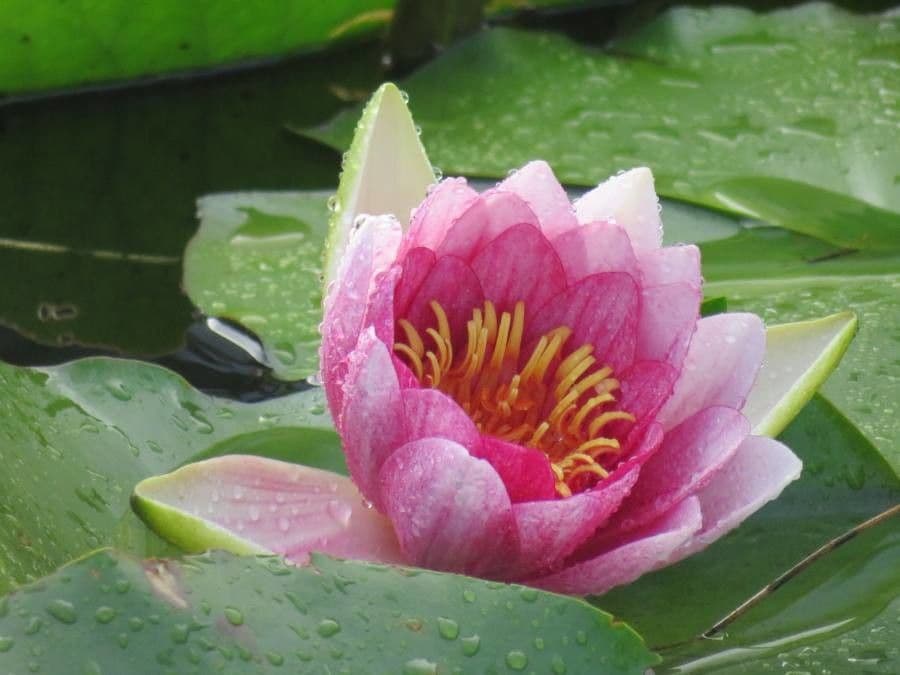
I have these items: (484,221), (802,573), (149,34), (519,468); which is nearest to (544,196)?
(484,221)

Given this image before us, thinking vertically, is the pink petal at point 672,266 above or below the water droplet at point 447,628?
above

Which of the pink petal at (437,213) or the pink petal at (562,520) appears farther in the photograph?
the pink petal at (437,213)

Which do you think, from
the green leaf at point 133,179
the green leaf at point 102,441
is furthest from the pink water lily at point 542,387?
the green leaf at point 133,179

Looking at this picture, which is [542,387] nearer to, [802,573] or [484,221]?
[484,221]

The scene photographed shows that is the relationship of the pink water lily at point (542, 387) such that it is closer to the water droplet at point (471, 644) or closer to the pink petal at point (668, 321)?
the pink petal at point (668, 321)

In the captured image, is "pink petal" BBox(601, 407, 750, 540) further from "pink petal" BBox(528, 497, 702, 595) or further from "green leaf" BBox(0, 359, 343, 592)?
"green leaf" BBox(0, 359, 343, 592)

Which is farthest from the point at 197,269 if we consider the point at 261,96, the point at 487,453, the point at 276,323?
the point at 487,453
